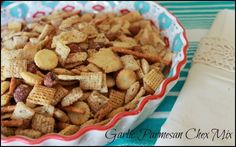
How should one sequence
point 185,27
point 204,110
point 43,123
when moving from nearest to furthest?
point 43,123
point 204,110
point 185,27

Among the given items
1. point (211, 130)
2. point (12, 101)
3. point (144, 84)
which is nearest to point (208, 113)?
point (211, 130)

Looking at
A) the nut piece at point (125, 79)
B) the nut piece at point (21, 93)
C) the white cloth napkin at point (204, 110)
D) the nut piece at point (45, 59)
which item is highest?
the nut piece at point (45, 59)

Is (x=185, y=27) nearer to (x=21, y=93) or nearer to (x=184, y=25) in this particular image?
(x=184, y=25)

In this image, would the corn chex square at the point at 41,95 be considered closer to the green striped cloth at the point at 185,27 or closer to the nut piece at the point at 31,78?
the nut piece at the point at 31,78

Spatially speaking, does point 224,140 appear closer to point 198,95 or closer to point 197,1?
point 198,95

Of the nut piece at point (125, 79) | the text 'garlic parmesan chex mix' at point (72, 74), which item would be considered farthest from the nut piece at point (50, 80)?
the nut piece at point (125, 79)

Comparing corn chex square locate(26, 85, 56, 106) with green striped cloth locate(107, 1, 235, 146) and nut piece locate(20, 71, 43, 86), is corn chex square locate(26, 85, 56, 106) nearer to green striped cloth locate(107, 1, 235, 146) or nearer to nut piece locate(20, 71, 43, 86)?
nut piece locate(20, 71, 43, 86)

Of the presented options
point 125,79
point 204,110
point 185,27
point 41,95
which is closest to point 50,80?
point 41,95
